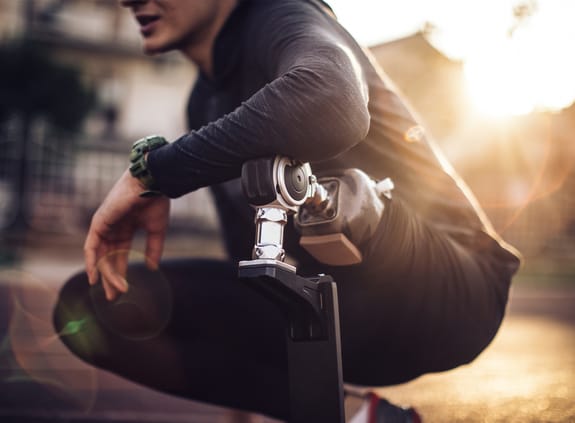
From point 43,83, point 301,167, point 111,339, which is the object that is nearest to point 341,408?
point 301,167

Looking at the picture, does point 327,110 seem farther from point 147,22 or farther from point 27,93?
point 27,93

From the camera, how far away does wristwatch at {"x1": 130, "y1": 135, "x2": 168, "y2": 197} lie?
116 cm

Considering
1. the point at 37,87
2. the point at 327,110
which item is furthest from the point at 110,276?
the point at 37,87

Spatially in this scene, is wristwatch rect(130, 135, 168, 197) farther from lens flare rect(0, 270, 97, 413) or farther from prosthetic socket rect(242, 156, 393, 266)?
lens flare rect(0, 270, 97, 413)

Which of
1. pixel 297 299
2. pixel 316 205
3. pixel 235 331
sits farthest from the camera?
pixel 235 331

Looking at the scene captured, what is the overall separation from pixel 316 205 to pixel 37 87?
15.8m

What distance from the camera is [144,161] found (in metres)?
1.16

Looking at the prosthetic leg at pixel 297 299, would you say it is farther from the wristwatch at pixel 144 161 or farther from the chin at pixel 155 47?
the chin at pixel 155 47

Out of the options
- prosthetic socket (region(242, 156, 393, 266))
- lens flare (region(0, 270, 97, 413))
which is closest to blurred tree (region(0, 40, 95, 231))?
lens flare (region(0, 270, 97, 413))

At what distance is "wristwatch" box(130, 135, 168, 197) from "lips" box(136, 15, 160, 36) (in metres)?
0.43

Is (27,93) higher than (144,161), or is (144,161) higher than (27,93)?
(144,161)

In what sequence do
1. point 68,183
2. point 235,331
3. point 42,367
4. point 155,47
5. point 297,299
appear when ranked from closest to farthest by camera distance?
1. point 297,299
2. point 155,47
3. point 235,331
4. point 42,367
5. point 68,183

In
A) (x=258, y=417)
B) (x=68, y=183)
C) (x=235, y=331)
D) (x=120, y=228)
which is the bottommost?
(x=68, y=183)

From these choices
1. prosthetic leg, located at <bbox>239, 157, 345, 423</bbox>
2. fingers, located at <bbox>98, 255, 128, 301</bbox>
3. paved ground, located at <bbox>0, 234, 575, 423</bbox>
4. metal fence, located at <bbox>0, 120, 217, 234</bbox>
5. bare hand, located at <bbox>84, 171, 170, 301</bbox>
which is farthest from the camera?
metal fence, located at <bbox>0, 120, 217, 234</bbox>
